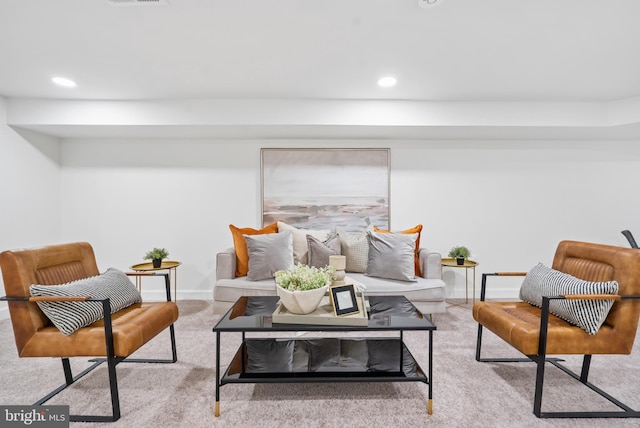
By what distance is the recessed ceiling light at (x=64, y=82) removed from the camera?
3.13 m

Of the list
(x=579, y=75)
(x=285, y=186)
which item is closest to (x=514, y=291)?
(x=579, y=75)

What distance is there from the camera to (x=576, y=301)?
1.99 metres

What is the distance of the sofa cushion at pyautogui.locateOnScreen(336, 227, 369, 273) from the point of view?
3.68 meters

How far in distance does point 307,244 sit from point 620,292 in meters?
2.62

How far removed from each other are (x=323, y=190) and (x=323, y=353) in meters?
2.44

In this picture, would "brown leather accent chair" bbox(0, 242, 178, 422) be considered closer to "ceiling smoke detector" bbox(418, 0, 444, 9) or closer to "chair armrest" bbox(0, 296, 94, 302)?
"chair armrest" bbox(0, 296, 94, 302)

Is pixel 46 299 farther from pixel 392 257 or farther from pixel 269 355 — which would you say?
pixel 392 257

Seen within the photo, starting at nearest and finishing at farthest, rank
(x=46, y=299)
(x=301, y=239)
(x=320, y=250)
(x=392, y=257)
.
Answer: (x=46, y=299), (x=392, y=257), (x=320, y=250), (x=301, y=239)

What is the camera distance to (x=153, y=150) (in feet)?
14.4

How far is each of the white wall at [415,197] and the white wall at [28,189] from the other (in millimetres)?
221

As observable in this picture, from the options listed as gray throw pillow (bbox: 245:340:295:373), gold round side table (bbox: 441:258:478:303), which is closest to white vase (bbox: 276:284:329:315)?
gray throw pillow (bbox: 245:340:295:373)

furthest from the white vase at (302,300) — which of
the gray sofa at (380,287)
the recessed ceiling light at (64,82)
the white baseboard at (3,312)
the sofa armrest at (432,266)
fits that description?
the white baseboard at (3,312)

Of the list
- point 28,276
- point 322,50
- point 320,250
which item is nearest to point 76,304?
point 28,276

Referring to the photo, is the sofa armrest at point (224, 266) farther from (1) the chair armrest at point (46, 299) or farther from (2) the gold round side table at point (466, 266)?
(2) the gold round side table at point (466, 266)
